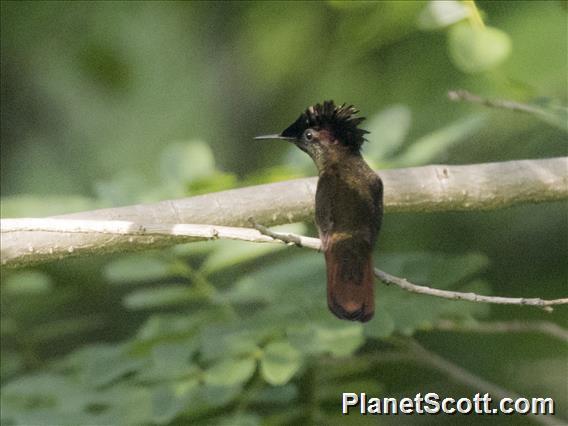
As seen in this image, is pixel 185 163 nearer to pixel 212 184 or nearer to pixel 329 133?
pixel 212 184

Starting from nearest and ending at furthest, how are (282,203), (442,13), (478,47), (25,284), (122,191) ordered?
(282,203) < (478,47) < (442,13) < (122,191) < (25,284)

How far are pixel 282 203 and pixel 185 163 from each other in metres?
0.95

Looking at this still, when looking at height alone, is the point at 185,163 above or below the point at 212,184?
above

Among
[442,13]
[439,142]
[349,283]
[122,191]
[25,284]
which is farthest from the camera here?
[25,284]

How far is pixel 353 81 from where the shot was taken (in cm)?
590

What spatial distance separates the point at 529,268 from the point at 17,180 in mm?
3303

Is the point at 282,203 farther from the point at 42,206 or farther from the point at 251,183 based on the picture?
A: the point at 42,206

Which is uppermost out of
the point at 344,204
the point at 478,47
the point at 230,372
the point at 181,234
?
the point at 478,47

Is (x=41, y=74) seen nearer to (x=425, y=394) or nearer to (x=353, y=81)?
(x=353, y=81)

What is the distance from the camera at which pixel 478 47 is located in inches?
134

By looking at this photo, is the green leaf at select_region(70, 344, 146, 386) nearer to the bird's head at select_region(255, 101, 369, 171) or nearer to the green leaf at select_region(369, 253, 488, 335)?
the green leaf at select_region(369, 253, 488, 335)

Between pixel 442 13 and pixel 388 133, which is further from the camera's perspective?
pixel 388 133

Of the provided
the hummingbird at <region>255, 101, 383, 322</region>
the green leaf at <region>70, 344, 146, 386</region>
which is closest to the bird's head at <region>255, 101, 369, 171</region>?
the hummingbird at <region>255, 101, 383, 322</region>

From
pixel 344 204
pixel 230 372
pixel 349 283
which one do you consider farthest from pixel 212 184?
pixel 349 283
